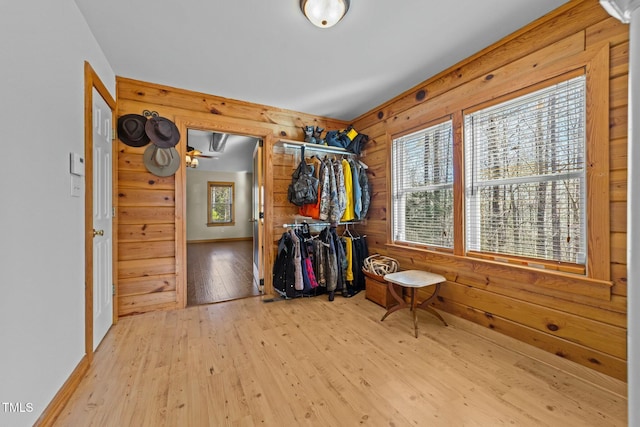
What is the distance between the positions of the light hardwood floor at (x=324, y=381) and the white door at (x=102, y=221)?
209 millimetres

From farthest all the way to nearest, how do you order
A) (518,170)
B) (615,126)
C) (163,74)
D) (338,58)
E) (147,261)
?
1. (147,261)
2. (163,74)
3. (338,58)
4. (518,170)
5. (615,126)

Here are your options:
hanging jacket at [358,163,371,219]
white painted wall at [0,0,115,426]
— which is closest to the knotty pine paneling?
white painted wall at [0,0,115,426]

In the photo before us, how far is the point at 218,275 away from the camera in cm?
420

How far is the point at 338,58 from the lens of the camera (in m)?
2.26

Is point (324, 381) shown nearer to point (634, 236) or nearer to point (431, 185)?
point (634, 236)

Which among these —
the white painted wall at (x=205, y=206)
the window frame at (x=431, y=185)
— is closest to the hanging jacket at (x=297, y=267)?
the window frame at (x=431, y=185)

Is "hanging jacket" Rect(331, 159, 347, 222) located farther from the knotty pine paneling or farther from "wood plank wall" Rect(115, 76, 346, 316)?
the knotty pine paneling

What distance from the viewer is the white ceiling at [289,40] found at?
1.71 meters

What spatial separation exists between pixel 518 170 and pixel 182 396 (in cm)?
275

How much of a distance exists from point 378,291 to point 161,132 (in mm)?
2797

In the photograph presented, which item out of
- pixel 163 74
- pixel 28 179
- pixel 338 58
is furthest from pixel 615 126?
pixel 163 74

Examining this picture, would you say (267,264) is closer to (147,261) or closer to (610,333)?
(147,261)

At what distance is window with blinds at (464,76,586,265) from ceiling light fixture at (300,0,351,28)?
4.64 feet

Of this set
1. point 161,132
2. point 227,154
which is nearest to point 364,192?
point 161,132
